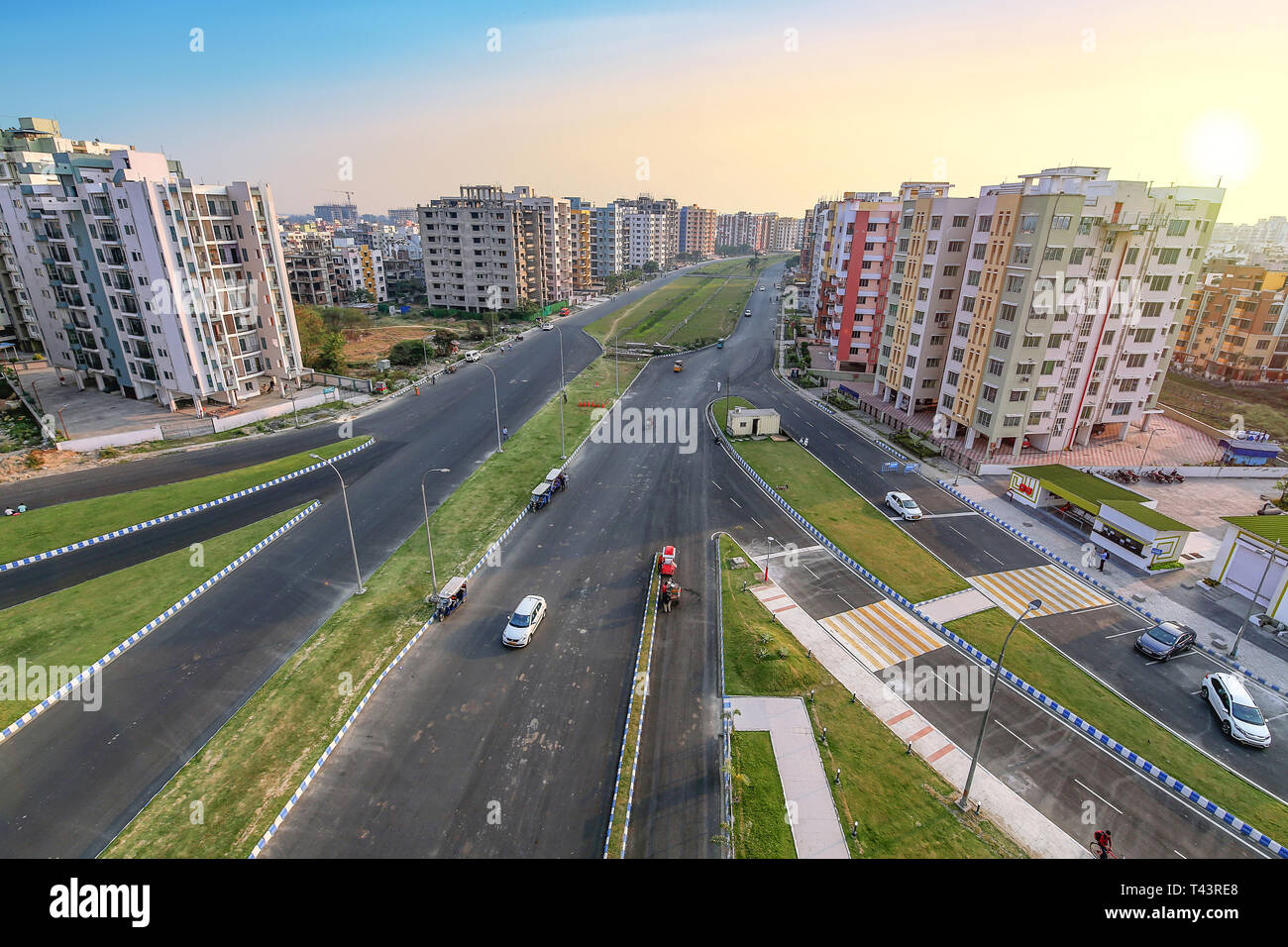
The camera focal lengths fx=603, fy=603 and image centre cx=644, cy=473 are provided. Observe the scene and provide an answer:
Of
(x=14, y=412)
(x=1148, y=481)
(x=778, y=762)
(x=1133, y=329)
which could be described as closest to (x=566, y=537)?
(x=778, y=762)

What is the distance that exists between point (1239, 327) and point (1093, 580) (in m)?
78.4

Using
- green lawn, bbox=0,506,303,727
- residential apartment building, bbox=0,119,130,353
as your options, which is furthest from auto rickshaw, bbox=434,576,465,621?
residential apartment building, bbox=0,119,130,353

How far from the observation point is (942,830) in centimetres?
2345

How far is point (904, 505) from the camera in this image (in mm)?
48469

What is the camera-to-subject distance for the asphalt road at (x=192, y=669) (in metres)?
24.0

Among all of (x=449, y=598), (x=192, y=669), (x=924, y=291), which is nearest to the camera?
(x=192, y=669)

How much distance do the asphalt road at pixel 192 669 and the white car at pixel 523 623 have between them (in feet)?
36.7

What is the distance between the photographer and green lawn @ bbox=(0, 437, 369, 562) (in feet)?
136

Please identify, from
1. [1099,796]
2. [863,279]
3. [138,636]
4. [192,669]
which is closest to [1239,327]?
[863,279]

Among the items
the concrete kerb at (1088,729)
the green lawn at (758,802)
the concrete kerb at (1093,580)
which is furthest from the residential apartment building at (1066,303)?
the green lawn at (758,802)

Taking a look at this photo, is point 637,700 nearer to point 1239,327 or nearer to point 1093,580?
point 1093,580

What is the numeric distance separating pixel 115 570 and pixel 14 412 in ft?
157

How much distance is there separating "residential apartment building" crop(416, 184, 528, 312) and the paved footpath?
4356 inches

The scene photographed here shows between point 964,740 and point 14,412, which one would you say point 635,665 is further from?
point 14,412
